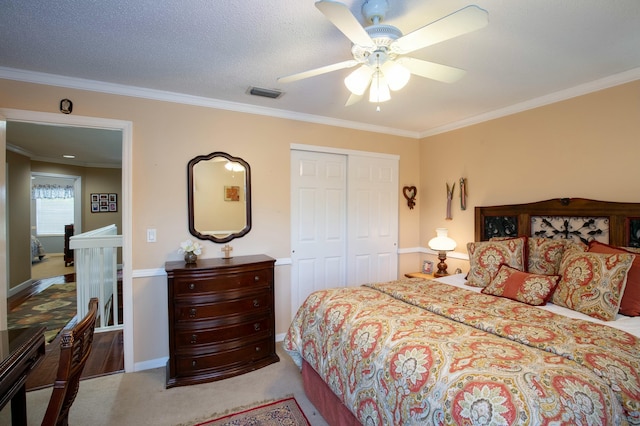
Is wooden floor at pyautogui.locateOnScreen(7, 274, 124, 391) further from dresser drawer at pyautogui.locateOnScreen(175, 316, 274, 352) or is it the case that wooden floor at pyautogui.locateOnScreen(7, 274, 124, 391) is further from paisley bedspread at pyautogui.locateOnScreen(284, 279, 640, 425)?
paisley bedspread at pyautogui.locateOnScreen(284, 279, 640, 425)

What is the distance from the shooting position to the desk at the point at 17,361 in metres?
1.19

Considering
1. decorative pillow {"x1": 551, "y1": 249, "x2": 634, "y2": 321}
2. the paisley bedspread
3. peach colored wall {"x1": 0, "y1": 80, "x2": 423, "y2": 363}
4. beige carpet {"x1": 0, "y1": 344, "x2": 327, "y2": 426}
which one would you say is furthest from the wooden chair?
decorative pillow {"x1": 551, "y1": 249, "x2": 634, "y2": 321}

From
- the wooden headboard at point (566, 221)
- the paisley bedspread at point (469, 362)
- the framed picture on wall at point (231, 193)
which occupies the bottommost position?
the paisley bedspread at point (469, 362)

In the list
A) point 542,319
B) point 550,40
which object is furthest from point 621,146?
point 542,319

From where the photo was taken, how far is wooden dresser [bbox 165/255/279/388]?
104 inches

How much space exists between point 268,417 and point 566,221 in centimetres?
305

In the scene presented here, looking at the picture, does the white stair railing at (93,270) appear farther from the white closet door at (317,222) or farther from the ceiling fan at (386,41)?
the ceiling fan at (386,41)

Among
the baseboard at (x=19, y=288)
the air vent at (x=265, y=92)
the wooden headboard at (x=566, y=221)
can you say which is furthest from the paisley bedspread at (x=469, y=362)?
Answer: the baseboard at (x=19, y=288)

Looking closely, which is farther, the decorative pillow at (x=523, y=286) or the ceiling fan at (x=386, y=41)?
the decorative pillow at (x=523, y=286)

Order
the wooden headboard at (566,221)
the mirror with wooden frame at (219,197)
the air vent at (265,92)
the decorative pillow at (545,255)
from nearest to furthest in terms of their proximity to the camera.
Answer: the wooden headboard at (566,221) < the decorative pillow at (545,255) < the air vent at (265,92) < the mirror with wooden frame at (219,197)

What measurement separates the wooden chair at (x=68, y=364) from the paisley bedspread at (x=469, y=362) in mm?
1273

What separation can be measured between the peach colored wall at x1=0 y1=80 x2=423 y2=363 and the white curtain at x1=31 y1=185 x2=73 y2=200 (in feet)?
27.5

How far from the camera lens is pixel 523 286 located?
239 cm

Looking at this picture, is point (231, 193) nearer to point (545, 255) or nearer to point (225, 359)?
point (225, 359)
